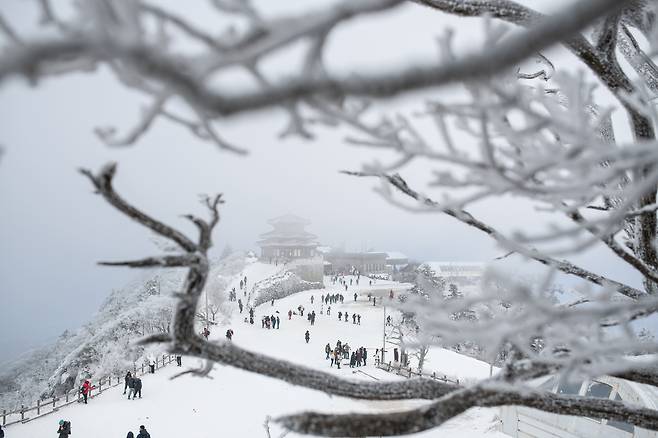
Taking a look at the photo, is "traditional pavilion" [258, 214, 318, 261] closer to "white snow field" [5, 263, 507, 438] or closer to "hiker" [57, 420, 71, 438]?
"white snow field" [5, 263, 507, 438]

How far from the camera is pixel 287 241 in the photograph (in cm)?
5441

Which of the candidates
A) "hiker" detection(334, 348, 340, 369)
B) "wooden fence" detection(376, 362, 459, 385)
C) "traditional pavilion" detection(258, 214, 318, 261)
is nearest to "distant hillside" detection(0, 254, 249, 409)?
"traditional pavilion" detection(258, 214, 318, 261)

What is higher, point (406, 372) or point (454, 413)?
point (454, 413)

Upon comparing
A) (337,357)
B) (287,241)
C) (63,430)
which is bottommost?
(337,357)

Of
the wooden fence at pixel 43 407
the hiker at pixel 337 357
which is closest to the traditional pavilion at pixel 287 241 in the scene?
the hiker at pixel 337 357

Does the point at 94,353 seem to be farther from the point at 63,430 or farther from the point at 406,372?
the point at 406,372

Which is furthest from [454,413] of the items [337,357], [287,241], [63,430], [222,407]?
[287,241]

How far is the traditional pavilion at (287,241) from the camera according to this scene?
53.4 m

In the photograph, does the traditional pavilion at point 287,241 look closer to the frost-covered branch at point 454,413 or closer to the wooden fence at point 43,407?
the wooden fence at point 43,407

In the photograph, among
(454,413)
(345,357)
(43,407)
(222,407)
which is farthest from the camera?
(345,357)

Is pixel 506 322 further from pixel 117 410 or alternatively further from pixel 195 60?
pixel 117 410

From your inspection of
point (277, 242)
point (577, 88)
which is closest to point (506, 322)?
point (577, 88)

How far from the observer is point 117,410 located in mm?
12938

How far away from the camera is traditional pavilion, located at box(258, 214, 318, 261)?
53438 mm
